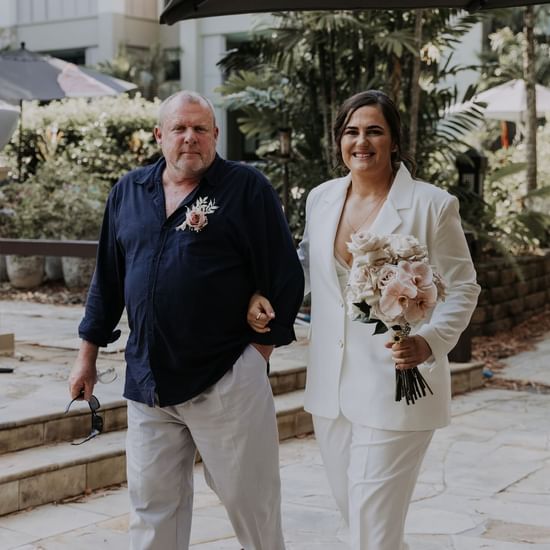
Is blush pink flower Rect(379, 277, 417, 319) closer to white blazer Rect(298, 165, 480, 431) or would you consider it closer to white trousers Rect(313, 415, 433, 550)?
white blazer Rect(298, 165, 480, 431)

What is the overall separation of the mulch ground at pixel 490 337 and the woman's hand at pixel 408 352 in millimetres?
6973

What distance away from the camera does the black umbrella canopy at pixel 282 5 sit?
17.1ft

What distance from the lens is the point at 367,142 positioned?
3752 mm

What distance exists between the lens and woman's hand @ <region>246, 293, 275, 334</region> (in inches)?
145

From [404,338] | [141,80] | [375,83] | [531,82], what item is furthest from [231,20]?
[404,338]

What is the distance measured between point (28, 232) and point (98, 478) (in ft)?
26.3

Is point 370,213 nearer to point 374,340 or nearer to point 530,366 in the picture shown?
point 374,340

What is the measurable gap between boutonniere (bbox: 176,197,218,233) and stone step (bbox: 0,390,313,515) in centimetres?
230

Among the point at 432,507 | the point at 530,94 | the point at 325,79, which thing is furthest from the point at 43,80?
the point at 432,507

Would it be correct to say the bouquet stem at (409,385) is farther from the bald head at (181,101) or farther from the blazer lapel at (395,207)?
the bald head at (181,101)

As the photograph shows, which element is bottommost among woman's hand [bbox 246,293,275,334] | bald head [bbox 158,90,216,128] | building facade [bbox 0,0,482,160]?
woman's hand [bbox 246,293,275,334]

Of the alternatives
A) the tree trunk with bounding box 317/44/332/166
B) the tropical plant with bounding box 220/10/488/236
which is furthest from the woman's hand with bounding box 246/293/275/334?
the tree trunk with bounding box 317/44/332/166

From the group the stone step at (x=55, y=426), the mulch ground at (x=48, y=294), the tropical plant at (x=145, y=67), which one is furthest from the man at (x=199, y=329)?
the tropical plant at (x=145, y=67)

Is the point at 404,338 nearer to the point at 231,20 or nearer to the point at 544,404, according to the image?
the point at 544,404
